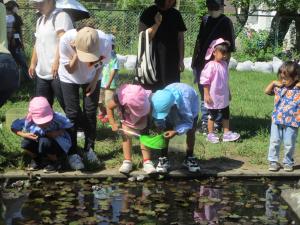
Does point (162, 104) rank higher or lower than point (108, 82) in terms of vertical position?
higher

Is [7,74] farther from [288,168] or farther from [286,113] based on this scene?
[288,168]

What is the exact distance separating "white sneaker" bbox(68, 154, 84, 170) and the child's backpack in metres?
1.21

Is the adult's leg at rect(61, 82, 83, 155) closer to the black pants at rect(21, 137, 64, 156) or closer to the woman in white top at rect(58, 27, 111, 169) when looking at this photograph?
the woman in white top at rect(58, 27, 111, 169)

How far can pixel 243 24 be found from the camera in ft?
68.8

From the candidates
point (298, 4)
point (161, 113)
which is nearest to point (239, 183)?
point (161, 113)

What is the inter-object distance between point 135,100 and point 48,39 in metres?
1.27

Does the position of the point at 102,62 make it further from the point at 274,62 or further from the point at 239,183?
the point at 274,62

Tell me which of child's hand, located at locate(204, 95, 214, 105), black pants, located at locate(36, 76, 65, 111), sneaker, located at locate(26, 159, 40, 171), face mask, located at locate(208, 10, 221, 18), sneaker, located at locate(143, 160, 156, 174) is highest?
face mask, located at locate(208, 10, 221, 18)

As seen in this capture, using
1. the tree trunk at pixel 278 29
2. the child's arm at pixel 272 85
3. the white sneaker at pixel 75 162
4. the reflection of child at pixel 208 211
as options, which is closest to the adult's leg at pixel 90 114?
the white sneaker at pixel 75 162

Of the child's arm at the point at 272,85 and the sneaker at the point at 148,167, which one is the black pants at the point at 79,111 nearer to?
the sneaker at the point at 148,167

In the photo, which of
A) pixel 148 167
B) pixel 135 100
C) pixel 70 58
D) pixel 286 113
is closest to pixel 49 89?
pixel 70 58

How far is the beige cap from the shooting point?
221 inches

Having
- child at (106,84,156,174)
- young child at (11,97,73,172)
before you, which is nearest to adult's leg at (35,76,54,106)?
young child at (11,97,73,172)

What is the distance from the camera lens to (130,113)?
574 centimetres
